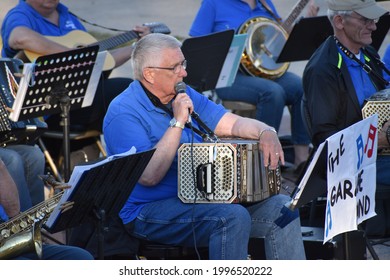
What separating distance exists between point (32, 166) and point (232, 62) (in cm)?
199

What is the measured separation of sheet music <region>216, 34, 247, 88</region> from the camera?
753cm

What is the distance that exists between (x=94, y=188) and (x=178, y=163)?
608mm

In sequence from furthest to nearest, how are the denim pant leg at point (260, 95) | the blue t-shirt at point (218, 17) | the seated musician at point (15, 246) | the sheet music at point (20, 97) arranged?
the blue t-shirt at point (218, 17), the denim pant leg at point (260, 95), the sheet music at point (20, 97), the seated musician at point (15, 246)

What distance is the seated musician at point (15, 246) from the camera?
4590 mm

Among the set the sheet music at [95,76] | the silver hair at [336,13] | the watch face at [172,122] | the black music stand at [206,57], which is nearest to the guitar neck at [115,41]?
the black music stand at [206,57]

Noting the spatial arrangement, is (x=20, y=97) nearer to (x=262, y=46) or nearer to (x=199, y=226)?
(x=199, y=226)

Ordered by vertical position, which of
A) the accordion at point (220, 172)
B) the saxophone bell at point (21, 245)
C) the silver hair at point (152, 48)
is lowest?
the saxophone bell at point (21, 245)

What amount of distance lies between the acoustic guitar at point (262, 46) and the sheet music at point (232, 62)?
0.49 m

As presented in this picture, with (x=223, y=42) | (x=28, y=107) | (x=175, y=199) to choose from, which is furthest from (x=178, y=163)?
(x=223, y=42)

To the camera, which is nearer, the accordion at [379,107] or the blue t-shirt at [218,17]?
the accordion at [379,107]

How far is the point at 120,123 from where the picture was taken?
16.7 ft

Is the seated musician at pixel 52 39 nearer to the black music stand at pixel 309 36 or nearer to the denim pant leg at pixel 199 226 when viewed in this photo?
the black music stand at pixel 309 36

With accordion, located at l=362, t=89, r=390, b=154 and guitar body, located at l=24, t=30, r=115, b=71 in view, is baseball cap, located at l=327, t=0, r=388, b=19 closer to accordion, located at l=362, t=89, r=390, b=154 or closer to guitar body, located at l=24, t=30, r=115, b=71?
accordion, located at l=362, t=89, r=390, b=154

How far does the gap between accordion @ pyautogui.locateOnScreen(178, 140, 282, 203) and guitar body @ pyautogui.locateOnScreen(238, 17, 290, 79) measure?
3.24 m
